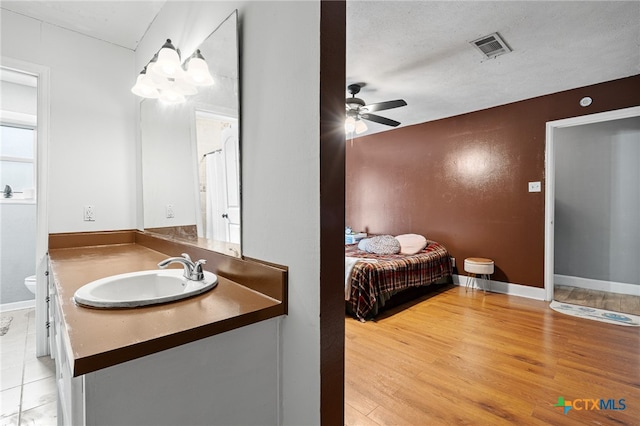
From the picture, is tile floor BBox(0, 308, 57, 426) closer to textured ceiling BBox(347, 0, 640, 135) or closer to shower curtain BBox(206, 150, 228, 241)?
shower curtain BBox(206, 150, 228, 241)

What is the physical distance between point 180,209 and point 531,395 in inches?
91.9

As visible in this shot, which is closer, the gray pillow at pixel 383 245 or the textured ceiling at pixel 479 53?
the textured ceiling at pixel 479 53

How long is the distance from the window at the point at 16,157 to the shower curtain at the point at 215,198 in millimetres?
3059

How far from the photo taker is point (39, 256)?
83.4 inches

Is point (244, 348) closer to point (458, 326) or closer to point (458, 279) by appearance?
point (458, 326)

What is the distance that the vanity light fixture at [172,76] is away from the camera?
1.50 m

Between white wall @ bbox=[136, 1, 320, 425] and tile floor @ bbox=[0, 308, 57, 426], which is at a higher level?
white wall @ bbox=[136, 1, 320, 425]

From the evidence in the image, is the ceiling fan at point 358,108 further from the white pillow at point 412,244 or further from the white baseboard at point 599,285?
the white baseboard at point 599,285

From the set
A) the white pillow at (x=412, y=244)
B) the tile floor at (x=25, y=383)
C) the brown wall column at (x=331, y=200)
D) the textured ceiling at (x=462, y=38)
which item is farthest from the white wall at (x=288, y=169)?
the white pillow at (x=412, y=244)

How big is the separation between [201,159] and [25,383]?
1.84m

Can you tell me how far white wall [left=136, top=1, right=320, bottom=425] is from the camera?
36.4 inches

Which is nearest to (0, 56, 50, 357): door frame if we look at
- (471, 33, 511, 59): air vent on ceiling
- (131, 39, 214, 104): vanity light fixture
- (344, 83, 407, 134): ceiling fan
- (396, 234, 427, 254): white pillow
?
(131, 39, 214, 104): vanity light fixture

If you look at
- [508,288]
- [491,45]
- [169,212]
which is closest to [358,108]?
[491,45]

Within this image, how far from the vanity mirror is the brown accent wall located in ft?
12.1
